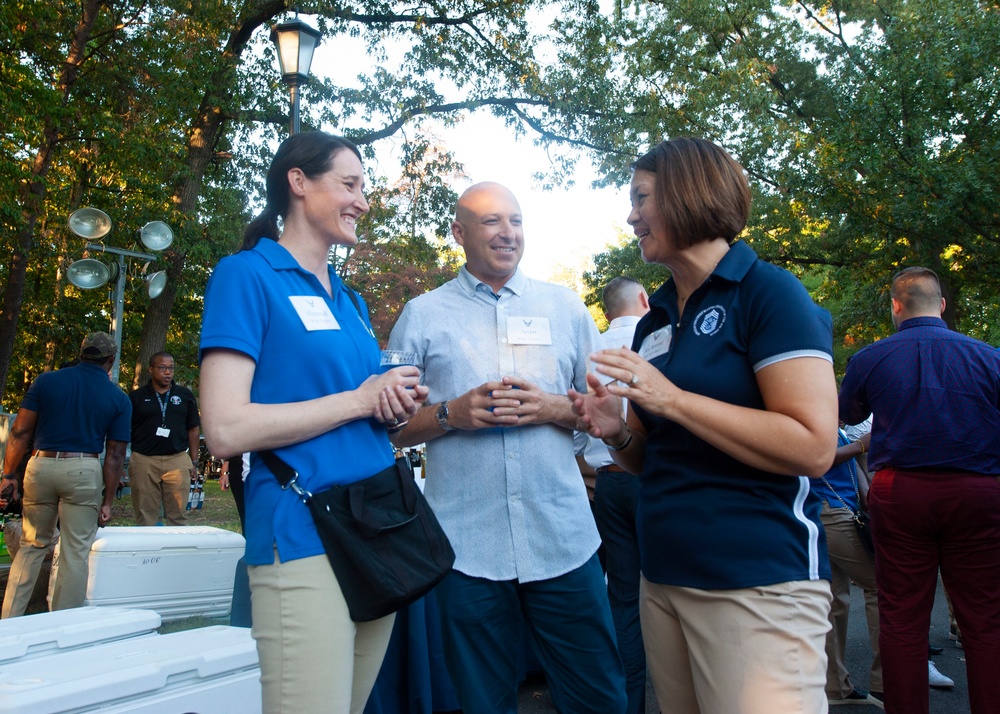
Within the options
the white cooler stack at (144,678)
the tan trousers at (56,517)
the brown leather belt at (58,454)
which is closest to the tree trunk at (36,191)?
the brown leather belt at (58,454)

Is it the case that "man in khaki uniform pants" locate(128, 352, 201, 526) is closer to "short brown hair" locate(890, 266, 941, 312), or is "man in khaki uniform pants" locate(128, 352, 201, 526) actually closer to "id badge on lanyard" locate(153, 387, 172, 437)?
"id badge on lanyard" locate(153, 387, 172, 437)

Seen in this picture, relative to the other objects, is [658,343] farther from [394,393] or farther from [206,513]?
[206,513]

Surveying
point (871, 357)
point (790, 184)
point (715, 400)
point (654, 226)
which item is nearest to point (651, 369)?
point (715, 400)

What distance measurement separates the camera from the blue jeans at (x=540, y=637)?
254 cm

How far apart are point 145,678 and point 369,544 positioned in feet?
4.02

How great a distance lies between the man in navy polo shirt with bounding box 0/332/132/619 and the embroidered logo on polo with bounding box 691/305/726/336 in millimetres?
5691

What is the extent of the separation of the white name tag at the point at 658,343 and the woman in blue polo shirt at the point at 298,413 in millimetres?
600

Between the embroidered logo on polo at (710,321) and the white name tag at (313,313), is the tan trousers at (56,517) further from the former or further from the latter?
the embroidered logo on polo at (710,321)

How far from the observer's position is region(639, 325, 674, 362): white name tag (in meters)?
2.04

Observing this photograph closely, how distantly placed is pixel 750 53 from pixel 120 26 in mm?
13451

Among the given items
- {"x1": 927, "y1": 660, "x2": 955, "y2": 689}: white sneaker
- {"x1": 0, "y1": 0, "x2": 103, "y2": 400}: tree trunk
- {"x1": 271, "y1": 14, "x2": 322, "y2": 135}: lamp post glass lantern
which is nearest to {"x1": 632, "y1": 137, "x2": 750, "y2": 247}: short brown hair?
{"x1": 927, "y1": 660, "x2": 955, "y2": 689}: white sneaker

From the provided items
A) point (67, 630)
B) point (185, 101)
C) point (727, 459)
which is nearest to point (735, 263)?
point (727, 459)

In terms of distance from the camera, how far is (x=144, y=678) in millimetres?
2578

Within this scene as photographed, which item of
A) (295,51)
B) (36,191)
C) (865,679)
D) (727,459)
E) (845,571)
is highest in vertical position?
(36,191)
